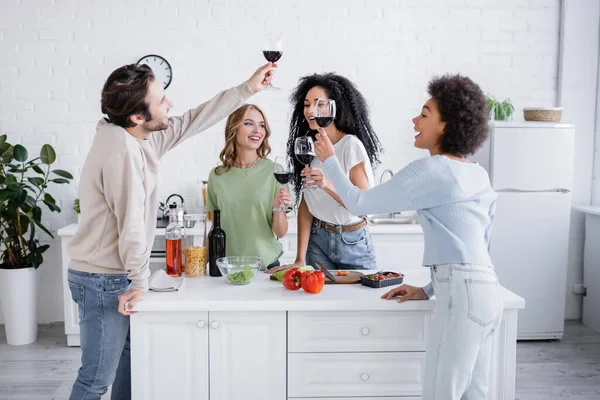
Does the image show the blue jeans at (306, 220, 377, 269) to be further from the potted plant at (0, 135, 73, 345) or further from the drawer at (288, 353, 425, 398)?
the potted plant at (0, 135, 73, 345)

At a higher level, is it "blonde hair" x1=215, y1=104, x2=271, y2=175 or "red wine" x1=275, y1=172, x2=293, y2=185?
"blonde hair" x1=215, y1=104, x2=271, y2=175

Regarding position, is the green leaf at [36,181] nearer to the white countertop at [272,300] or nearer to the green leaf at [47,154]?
the green leaf at [47,154]

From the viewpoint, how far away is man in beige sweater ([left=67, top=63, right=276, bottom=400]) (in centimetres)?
193

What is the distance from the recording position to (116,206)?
193cm

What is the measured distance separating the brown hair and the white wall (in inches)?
146

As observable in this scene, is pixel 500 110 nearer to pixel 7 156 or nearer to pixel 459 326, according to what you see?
pixel 459 326

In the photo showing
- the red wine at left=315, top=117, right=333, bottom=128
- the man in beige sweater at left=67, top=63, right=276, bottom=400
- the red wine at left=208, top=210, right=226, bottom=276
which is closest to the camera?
the man in beige sweater at left=67, top=63, right=276, bottom=400

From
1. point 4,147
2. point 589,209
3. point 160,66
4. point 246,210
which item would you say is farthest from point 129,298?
point 589,209

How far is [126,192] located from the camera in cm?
193

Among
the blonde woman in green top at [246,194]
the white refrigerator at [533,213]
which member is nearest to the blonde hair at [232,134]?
the blonde woman in green top at [246,194]

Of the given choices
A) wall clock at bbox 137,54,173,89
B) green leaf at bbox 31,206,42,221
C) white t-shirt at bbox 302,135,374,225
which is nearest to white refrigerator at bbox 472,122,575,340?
white t-shirt at bbox 302,135,374,225

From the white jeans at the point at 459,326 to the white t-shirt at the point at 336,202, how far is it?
0.79 meters

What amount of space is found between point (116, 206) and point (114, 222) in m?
0.10

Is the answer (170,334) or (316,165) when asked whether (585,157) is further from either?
(170,334)
